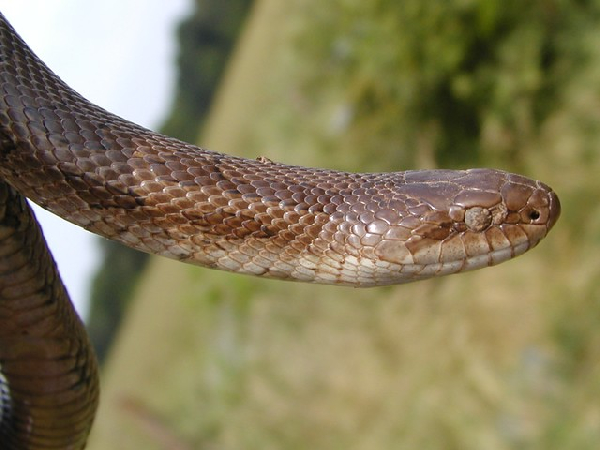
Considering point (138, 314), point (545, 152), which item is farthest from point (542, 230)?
point (138, 314)

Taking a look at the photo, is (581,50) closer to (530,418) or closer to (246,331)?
(530,418)

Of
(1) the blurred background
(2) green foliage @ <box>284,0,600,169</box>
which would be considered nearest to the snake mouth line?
(1) the blurred background

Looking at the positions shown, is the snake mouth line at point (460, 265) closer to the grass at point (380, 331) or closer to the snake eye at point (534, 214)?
the snake eye at point (534, 214)

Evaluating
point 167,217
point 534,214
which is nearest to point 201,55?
point 534,214

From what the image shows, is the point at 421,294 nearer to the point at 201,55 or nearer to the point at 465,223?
the point at 465,223

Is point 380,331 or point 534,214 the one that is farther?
point 380,331

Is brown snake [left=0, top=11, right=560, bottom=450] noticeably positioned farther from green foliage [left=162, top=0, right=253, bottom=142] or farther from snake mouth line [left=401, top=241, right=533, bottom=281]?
green foliage [left=162, top=0, right=253, bottom=142]
